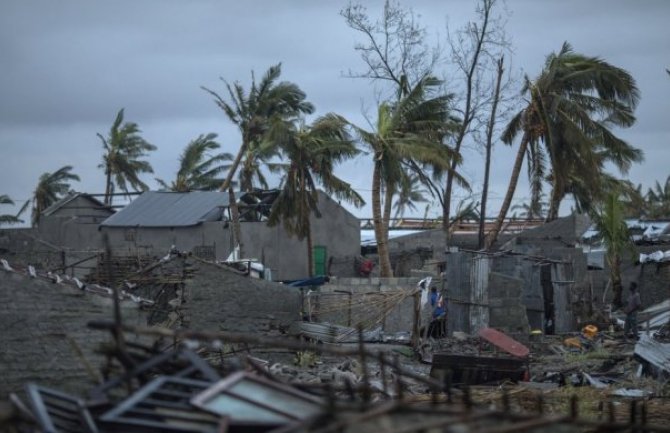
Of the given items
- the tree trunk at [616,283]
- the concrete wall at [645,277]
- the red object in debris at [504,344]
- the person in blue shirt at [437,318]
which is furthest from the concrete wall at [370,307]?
the concrete wall at [645,277]

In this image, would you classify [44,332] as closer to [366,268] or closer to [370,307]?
[370,307]

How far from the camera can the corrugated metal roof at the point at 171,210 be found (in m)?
31.8

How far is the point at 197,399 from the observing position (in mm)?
6145

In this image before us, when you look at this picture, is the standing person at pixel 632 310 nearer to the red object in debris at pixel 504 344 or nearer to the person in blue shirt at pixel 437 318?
the person in blue shirt at pixel 437 318

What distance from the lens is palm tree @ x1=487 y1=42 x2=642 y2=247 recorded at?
93.4 ft

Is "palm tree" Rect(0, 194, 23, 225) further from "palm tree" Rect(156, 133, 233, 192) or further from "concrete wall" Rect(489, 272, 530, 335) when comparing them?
"concrete wall" Rect(489, 272, 530, 335)

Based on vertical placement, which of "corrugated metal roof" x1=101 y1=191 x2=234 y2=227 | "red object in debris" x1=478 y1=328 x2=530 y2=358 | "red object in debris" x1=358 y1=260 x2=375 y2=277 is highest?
"corrugated metal roof" x1=101 y1=191 x2=234 y2=227

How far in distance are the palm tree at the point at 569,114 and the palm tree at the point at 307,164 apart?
5.43 metres

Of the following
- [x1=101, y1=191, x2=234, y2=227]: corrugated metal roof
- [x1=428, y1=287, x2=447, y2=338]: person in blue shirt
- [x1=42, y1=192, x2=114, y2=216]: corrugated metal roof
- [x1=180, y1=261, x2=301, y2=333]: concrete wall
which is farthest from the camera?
[x1=42, y1=192, x2=114, y2=216]: corrugated metal roof

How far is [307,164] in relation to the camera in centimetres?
2884

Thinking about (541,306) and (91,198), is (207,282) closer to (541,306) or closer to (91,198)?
(541,306)

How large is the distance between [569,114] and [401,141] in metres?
5.55

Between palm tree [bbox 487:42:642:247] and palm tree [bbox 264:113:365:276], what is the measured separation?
5.43 m

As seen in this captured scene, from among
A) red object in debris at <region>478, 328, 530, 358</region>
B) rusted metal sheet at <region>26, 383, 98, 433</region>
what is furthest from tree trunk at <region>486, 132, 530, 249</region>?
rusted metal sheet at <region>26, 383, 98, 433</region>
